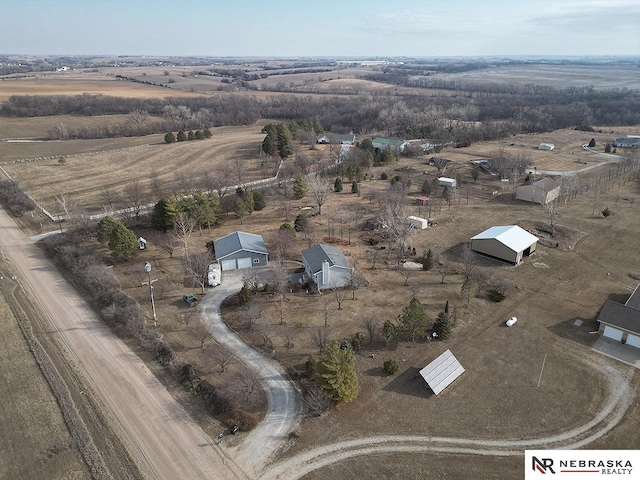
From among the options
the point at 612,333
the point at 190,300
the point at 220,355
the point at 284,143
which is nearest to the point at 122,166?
the point at 284,143

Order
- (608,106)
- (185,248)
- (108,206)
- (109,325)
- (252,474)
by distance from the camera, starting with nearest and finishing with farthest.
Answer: (252,474) → (109,325) → (185,248) → (108,206) → (608,106)

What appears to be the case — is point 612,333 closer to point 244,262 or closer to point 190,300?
point 244,262

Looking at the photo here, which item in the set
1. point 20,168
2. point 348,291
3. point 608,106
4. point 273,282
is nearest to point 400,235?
A: point 348,291

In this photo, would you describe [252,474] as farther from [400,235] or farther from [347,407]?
[400,235]

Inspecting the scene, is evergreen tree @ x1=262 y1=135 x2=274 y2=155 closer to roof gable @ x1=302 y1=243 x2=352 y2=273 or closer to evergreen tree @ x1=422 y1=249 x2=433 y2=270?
roof gable @ x1=302 y1=243 x2=352 y2=273

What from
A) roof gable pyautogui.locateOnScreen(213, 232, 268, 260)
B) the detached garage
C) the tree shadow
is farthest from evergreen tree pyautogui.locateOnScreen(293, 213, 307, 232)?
the tree shadow

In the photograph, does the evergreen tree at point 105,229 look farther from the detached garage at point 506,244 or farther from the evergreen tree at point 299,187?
the detached garage at point 506,244

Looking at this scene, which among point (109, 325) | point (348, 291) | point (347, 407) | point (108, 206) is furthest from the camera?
point (108, 206)
